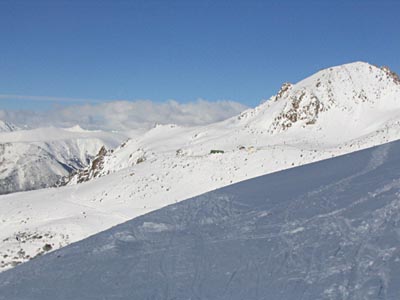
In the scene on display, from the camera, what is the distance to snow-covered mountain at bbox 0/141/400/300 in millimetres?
4703

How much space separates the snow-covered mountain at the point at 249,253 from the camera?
15.4 feet

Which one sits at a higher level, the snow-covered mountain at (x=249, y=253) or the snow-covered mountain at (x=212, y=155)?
the snow-covered mountain at (x=212, y=155)

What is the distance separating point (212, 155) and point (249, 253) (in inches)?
1259

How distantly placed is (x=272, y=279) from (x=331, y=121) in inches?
2168

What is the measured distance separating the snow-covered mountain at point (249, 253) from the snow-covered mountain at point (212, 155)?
15.9 m

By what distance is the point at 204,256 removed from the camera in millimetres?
5785

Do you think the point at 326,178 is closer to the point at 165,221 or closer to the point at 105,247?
the point at 165,221

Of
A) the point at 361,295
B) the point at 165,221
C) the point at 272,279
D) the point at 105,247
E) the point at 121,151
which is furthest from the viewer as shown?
the point at 121,151

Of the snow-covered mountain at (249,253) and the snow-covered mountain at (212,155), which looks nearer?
the snow-covered mountain at (249,253)

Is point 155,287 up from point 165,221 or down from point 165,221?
down

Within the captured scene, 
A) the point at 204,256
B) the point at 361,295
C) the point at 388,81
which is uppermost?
the point at 388,81

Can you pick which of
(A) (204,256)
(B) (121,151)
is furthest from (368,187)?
(B) (121,151)

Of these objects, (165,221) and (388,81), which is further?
(388,81)

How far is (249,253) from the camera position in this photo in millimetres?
5719
